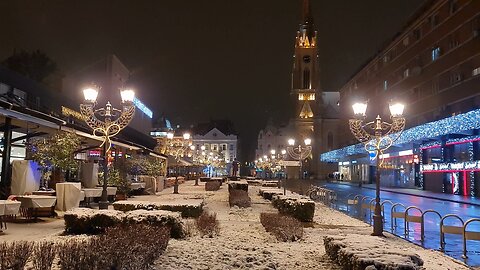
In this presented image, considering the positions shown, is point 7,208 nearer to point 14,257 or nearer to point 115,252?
point 14,257

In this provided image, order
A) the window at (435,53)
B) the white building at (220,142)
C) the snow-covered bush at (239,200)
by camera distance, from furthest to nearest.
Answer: the white building at (220,142) < the window at (435,53) < the snow-covered bush at (239,200)

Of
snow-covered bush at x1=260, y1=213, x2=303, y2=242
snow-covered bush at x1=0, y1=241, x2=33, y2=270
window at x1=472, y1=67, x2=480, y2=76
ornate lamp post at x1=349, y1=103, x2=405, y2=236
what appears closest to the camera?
snow-covered bush at x1=0, y1=241, x2=33, y2=270

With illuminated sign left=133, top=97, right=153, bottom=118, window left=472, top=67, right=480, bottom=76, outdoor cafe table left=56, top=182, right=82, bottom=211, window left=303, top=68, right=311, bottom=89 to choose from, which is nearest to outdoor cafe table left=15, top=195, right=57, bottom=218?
outdoor cafe table left=56, top=182, right=82, bottom=211

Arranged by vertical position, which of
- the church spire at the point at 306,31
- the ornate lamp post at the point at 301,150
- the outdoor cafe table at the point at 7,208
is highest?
the church spire at the point at 306,31

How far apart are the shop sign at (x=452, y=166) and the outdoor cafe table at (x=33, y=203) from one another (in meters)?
36.5

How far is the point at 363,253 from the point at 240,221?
30.8ft

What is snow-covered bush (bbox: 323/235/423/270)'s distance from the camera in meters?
6.96

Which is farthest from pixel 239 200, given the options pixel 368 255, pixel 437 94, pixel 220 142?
pixel 220 142

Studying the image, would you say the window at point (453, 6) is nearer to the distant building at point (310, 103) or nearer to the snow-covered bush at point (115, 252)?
the snow-covered bush at point (115, 252)

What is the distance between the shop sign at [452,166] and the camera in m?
40.3

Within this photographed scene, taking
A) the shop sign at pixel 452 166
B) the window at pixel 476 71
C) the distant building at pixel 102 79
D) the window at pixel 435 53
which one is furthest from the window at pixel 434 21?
the distant building at pixel 102 79

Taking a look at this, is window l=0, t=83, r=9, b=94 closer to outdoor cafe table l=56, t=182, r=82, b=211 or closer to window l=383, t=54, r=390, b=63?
outdoor cafe table l=56, t=182, r=82, b=211

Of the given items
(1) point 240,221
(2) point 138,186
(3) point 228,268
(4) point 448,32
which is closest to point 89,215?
(3) point 228,268

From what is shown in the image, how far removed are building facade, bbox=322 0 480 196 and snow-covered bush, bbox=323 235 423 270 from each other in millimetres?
22104
